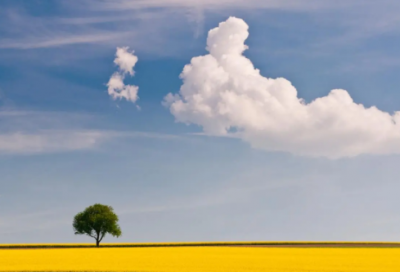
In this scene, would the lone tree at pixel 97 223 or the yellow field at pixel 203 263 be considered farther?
the lone tree at pixel 97 223

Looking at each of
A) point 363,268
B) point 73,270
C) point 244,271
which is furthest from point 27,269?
point 363,268

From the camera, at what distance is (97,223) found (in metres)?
121

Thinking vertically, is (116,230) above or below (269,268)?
above

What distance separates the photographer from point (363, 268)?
4341 centimetres

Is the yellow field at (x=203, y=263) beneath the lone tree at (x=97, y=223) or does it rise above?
beneath

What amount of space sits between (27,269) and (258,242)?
306 ft

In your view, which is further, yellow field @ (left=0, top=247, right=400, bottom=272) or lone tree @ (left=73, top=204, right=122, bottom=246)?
lone tree @ (left=73, top=204, right=122, bottom=246)

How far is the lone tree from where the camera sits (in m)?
121

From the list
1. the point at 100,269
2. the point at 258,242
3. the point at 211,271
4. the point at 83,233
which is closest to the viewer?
the point at 211,271

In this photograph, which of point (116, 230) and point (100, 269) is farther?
point (116, 230)

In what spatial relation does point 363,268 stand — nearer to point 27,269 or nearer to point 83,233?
point 27,269

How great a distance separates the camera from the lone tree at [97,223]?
121375 millimetres

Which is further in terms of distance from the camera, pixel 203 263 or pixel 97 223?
pixel 97 223

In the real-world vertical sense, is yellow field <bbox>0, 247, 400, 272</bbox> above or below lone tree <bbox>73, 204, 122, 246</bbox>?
below
